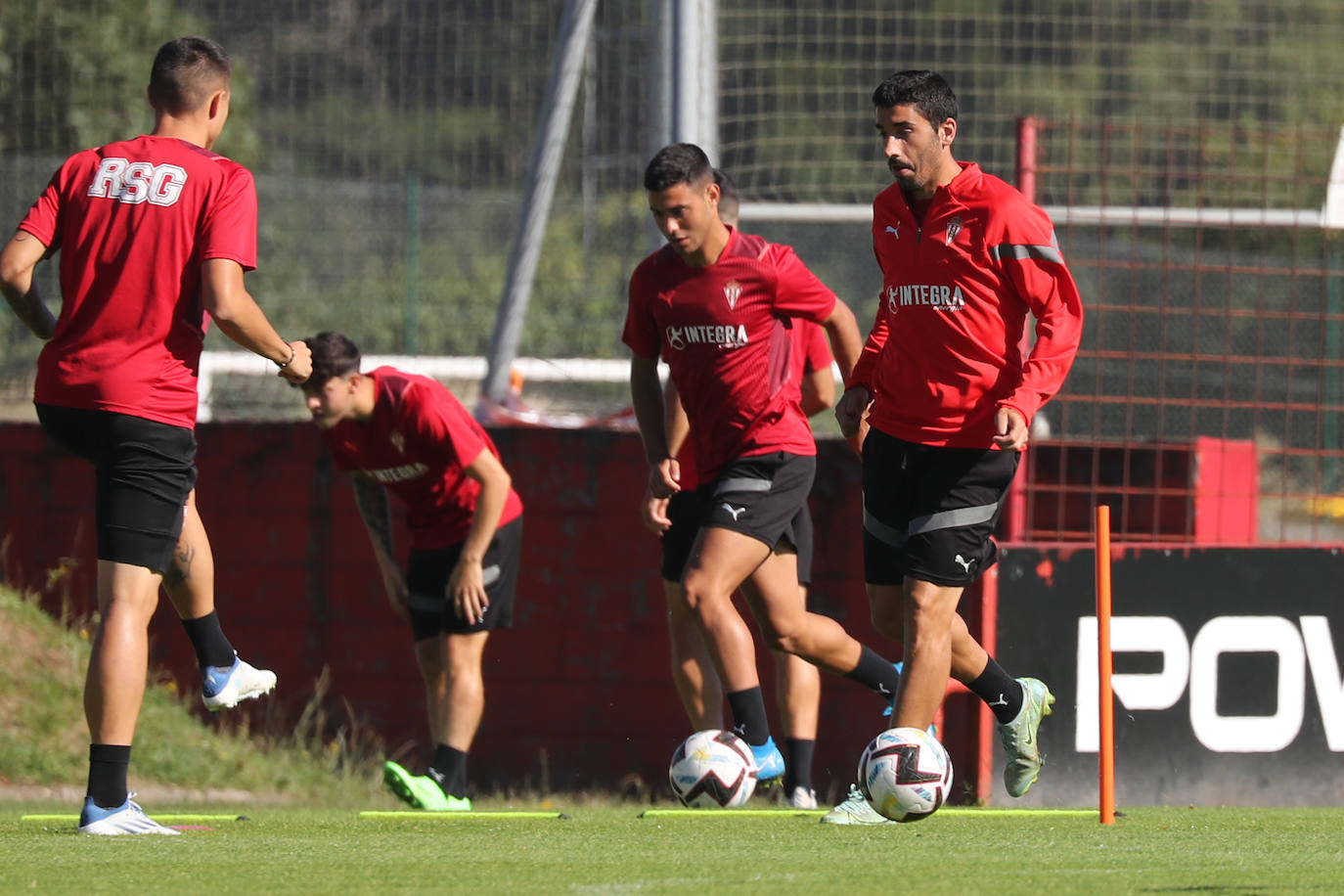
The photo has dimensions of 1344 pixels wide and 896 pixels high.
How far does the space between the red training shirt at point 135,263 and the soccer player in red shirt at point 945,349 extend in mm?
1893

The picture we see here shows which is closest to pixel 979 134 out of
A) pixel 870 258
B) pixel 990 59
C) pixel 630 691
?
pixel 870 258

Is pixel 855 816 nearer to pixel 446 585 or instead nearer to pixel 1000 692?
pixel 1000 692

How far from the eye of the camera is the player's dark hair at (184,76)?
5.82m

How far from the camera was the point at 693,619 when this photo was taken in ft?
24.5

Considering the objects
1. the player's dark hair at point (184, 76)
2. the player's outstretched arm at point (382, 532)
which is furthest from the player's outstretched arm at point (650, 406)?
the player's dark hair at point (184, 76)

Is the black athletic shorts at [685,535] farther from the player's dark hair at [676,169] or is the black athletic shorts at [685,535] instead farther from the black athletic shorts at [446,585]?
the player's dark hair at [676,169]

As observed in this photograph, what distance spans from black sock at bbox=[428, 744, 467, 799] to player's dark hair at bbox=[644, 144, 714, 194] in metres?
2.30

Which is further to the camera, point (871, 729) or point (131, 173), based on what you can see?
point (871, 729)

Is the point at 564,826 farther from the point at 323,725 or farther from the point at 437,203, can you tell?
the point at 437,203

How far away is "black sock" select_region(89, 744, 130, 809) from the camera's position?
18.2 feet

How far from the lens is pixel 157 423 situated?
5.62 metres

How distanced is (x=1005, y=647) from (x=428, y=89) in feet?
18.1

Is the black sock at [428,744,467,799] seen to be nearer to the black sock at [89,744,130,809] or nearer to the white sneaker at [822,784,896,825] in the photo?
the white sneaker at [822,784,896,825]

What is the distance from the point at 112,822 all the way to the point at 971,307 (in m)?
2.84
